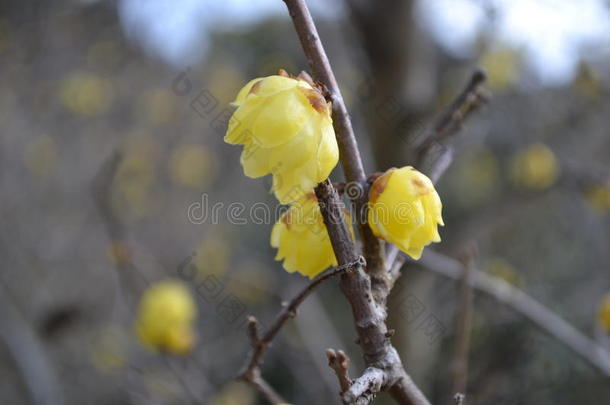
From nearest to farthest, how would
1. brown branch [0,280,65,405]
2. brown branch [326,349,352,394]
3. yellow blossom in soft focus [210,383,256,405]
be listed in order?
brown branch [326,349,352,394], brown branch [0,280,65,405], yellow blossom in soft focus [210,383,256,405]

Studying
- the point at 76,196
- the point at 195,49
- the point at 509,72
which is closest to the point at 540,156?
the point at 509,72

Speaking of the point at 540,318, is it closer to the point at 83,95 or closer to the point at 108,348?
the point at 108,348

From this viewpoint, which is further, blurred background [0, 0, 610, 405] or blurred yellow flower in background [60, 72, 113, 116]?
blurred yellow flower in background [60, 72, 113, 116]

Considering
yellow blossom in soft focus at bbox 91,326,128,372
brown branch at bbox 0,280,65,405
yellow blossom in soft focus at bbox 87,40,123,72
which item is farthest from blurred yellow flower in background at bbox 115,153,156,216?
brown branch at bbox 0,280,65,405

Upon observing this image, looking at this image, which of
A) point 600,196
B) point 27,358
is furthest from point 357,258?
point 27,358

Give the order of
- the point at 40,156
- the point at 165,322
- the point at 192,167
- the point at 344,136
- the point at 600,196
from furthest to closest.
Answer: the point at 192,167
the point at 40,156
the point at 600,196
the point at 165,322
the point at 344,136

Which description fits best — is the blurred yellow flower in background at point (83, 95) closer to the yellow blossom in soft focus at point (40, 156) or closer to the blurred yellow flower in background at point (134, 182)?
the yellow blossom in soft focus at point (40, 156)

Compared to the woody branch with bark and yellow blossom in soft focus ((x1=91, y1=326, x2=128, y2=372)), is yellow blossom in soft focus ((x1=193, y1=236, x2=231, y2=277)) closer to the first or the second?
yellow blossom in soft focus ((x1=91, y1=326, x2=128, y2=372))
